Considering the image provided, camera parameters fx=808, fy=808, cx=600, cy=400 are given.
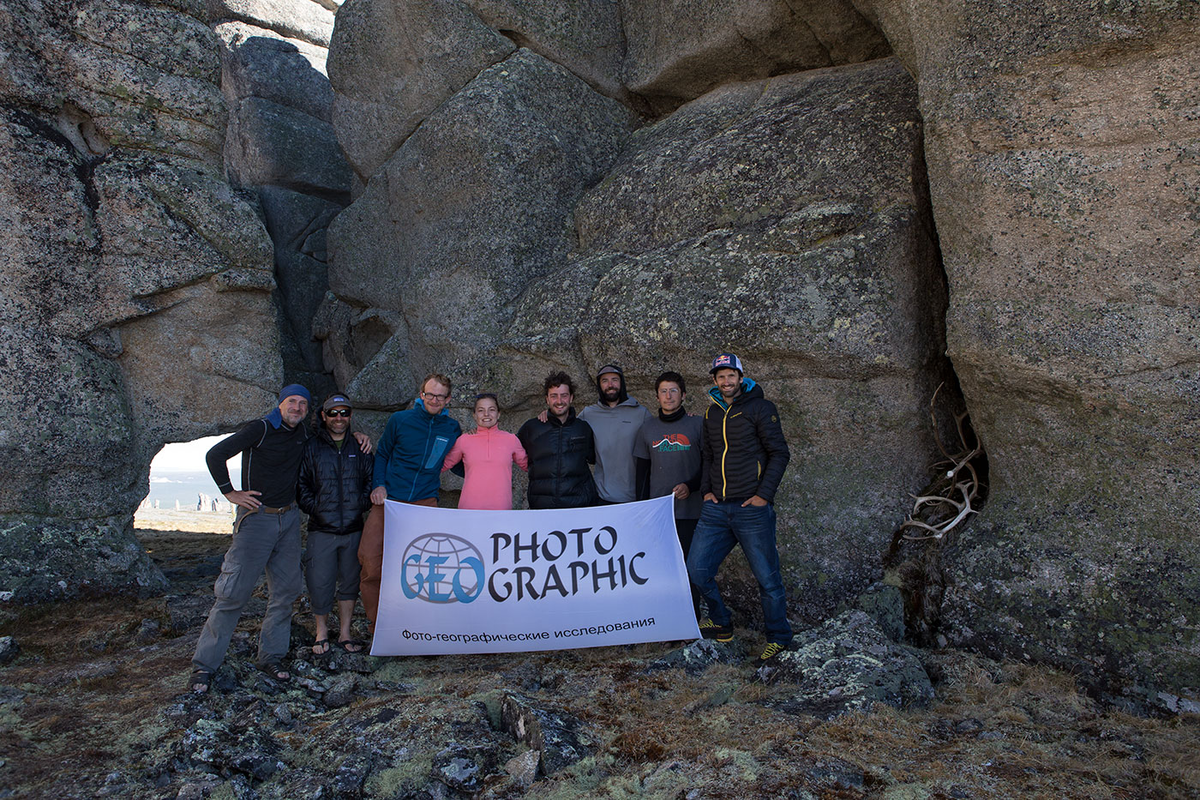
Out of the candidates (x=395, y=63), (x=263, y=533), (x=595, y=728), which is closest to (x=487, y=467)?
(x=263, y=533)

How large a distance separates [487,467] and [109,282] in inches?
174

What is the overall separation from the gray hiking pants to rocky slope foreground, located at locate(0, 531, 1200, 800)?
186 mm

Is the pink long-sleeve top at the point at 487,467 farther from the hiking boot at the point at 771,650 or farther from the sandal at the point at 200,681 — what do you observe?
the hiking boot at the point at 771,650

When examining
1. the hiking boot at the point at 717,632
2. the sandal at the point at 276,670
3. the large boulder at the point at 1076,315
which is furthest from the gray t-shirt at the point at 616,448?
the sandal at the point at 276,670

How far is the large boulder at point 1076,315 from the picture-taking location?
4863 millimetres

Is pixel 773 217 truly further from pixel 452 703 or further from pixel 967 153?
pixel 452 703

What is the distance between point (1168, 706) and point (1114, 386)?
1.89 metres

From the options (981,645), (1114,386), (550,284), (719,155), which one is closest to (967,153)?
(1114,386)

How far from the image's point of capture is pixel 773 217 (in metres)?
7.05

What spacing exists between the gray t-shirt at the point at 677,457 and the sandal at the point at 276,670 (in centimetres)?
269

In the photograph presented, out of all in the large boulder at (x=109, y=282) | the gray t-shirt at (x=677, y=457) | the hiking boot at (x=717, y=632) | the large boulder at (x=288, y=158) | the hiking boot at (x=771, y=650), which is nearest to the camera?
the hiking boot at (x=771, y=650)

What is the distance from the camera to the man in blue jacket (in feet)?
18.9

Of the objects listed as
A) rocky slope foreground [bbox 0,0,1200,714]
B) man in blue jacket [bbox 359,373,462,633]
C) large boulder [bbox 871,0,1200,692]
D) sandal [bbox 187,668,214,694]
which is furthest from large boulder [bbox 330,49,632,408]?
sandal [bbox 187,668,214,694]

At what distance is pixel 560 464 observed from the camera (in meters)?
5.86
